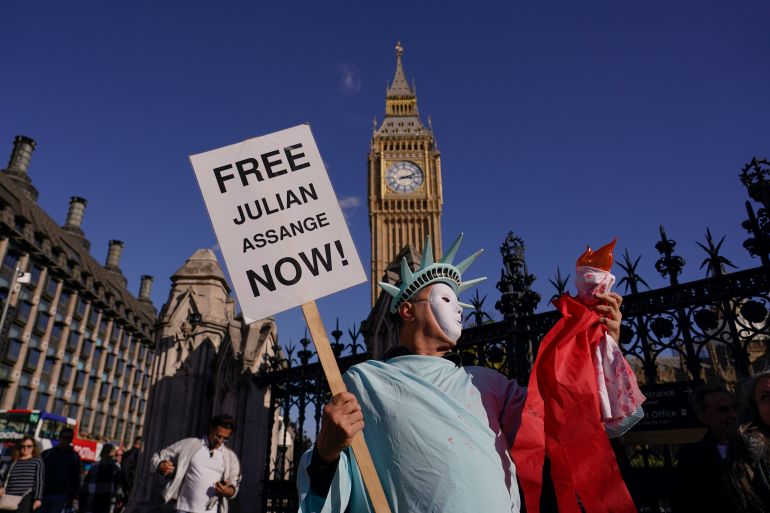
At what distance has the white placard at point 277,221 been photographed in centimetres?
230

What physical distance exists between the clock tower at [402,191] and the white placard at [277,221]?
5699cm

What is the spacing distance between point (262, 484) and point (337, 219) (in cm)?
722

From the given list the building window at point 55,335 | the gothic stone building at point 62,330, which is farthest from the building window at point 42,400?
the building window at point 55,335

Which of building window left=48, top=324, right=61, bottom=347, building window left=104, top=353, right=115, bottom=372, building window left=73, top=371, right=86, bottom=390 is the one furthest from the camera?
building window left=104, top=353, right=115, bottom=372

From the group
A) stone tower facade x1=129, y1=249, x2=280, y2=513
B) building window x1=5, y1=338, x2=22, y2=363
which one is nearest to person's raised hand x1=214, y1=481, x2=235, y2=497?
stone tower facade x1=129, y1=249, x2=280, y2=513

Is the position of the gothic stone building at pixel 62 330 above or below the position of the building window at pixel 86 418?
above

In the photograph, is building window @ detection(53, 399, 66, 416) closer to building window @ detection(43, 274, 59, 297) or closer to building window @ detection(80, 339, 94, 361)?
building window @ detection(80, 339, 94, 361)

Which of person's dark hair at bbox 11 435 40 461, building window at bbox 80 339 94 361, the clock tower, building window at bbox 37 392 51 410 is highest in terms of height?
the clock tower

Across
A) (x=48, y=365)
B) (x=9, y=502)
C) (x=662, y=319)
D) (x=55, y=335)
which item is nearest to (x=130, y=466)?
(x=9, y=502)

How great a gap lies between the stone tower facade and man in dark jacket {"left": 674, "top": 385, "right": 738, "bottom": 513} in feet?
22.1

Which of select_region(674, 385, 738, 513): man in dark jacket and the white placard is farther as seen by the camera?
select_region(674, 385, 738, 513): man in dark jacket

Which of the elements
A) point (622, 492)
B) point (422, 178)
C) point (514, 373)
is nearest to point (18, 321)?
point (422, 178)

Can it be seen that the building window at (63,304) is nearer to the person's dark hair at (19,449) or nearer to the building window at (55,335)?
the building window at (55,335)

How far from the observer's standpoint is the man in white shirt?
4.84 m
